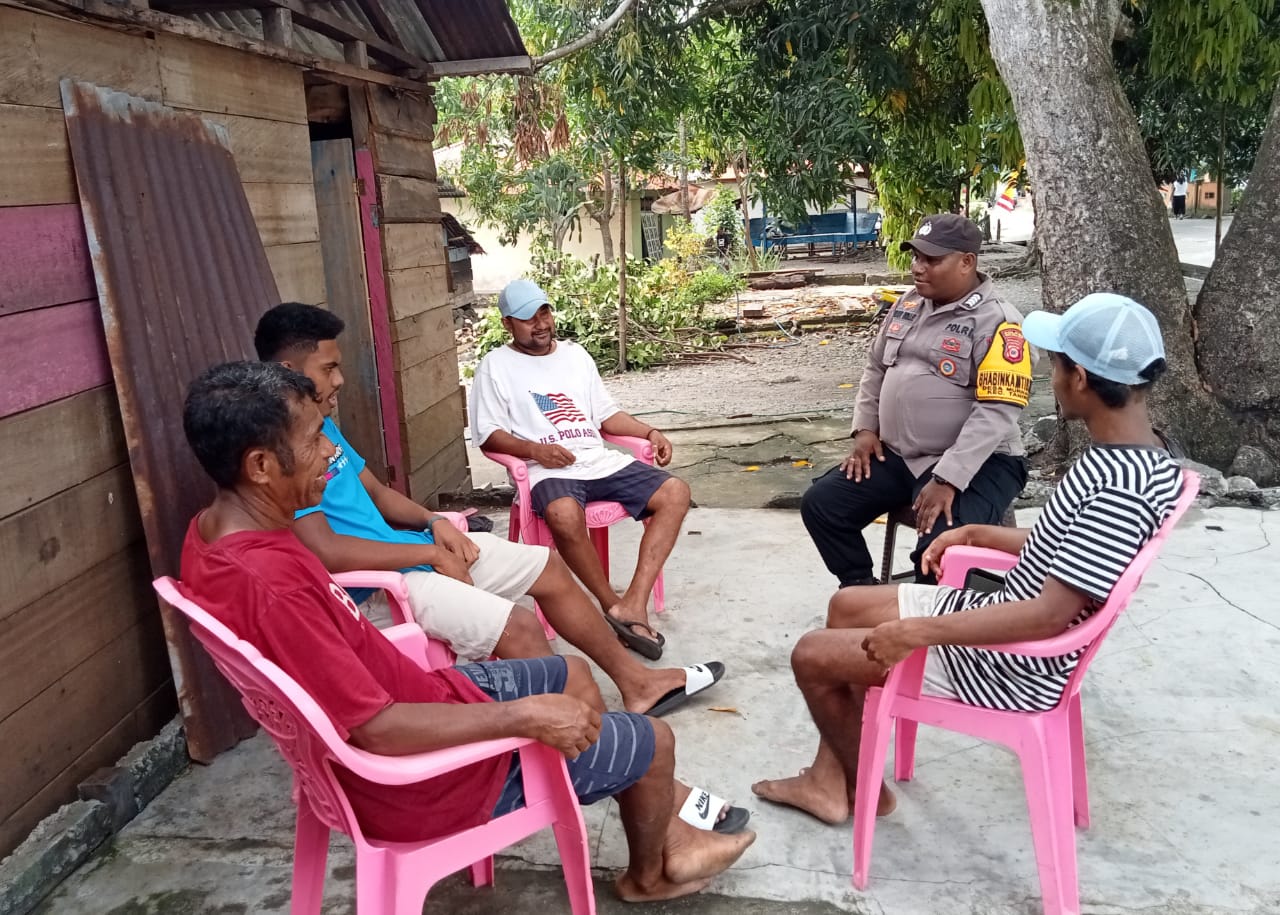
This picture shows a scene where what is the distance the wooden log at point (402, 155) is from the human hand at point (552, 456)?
194cm

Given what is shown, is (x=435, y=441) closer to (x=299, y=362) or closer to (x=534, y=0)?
(x=299, y=362)

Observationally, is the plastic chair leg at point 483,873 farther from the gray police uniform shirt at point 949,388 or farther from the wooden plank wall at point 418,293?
the wooden plank wall at point 418,293

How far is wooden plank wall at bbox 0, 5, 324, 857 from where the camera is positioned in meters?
2.40

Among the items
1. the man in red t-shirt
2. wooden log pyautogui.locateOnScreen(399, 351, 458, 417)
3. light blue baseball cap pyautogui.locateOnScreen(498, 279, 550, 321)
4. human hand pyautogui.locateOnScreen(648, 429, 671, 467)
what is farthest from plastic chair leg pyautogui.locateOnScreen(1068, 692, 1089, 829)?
wooden log pyautogui.locateOnScreen(399, 351, 458, 417)

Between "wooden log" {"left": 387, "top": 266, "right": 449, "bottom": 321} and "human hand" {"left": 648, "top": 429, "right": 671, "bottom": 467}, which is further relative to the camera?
"wooden log" {"left": 387, "top": 266, "right": 449, "bottom": 321}

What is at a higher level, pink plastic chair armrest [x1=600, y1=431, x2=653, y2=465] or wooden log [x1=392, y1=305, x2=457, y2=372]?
wooden log [x1=392, y1=305, x2=457, y2=372]

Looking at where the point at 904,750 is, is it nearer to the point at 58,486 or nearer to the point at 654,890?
the point at 654,890

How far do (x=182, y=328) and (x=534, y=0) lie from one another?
7663 mm

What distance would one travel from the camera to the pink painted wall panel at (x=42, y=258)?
7.90 feet

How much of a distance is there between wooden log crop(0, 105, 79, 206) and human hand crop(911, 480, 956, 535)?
105 inches

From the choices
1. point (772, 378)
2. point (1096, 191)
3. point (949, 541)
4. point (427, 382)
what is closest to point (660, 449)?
point (949, 541)

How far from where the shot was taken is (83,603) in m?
2.64

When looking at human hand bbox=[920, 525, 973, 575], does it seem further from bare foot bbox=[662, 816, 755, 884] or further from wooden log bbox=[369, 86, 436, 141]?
wooden log bbox=[369, 86, 436, 141]

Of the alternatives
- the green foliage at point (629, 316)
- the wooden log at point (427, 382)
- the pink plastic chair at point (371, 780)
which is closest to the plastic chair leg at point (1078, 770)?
the pink plastic chair at point (371, 780)
